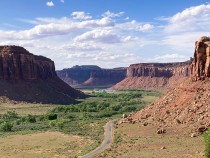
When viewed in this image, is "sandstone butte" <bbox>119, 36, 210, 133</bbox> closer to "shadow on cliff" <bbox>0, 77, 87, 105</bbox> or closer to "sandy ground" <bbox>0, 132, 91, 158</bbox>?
"sandy ground" <bbox>0, 132, 91, 158</bbox>

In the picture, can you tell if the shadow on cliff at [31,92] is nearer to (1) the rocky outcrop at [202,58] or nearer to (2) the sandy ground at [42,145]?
(2) the sandy ground at [42,145]

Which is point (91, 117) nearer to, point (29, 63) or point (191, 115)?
point (191, 115)

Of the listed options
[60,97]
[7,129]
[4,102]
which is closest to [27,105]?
[4,102]

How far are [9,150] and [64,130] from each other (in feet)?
79.1

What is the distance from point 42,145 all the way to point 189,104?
3380 cm

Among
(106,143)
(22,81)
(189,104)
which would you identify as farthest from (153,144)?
(22,81)

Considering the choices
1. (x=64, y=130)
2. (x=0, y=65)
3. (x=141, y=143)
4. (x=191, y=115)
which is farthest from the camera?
(x=0, y=65)

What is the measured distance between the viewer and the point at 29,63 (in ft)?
635

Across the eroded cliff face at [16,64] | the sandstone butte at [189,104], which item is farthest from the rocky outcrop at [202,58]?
the eroded cliff face at [16,64]

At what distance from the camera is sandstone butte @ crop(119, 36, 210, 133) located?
3034 inches

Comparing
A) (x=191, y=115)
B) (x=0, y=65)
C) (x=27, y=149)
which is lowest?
(x=27, y=149)

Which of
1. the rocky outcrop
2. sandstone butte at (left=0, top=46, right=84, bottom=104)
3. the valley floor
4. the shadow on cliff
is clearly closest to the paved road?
the valley floor

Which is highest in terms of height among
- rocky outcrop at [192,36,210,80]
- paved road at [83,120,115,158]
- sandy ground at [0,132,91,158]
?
rocky outcrop at [192,36,210,80]

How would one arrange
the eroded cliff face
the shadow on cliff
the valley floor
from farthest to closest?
the eroded cliff face
the shadow on cliff
the valley floor
